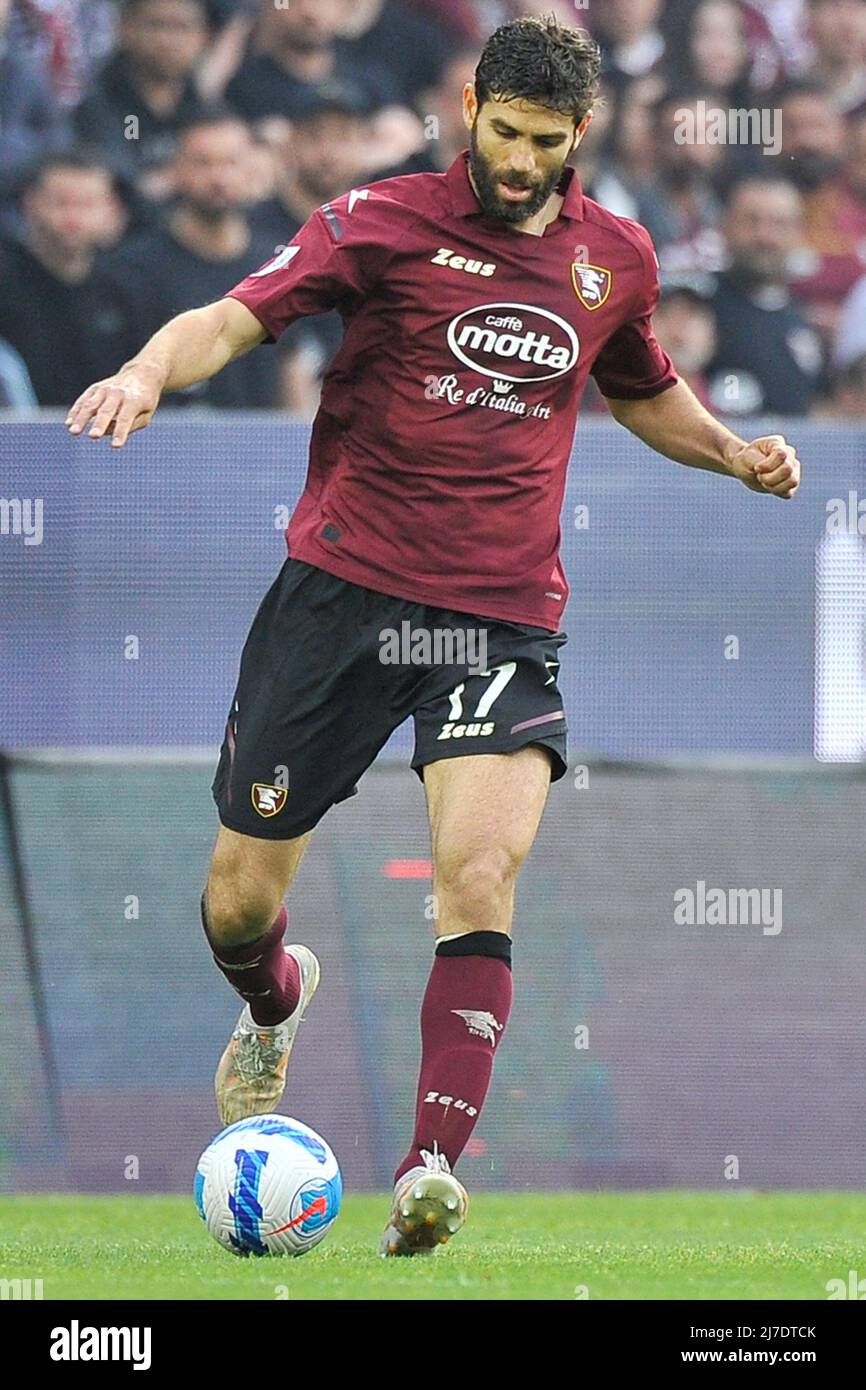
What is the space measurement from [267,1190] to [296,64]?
7.78m

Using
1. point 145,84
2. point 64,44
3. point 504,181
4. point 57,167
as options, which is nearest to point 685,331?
point 145,84

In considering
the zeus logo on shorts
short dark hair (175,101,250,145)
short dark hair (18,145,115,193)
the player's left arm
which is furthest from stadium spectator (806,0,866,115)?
the zeus logo on shorts

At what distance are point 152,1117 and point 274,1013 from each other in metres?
2.52

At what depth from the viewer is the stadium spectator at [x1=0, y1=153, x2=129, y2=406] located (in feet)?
33.4

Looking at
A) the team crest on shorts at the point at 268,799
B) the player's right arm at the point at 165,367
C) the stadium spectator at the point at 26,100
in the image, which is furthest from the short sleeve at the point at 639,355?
the stadium spectator at the point at 26,100

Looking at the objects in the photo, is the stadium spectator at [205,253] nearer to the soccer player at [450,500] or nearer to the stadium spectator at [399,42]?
the stadium spectator at [399,42]

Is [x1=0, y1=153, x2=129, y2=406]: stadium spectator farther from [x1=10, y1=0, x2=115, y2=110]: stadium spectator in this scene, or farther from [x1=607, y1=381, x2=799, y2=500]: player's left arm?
[x1=607, y1=381, x2=799, y2=500]: player's left arm

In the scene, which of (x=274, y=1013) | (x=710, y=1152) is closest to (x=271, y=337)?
(x=274, y=1013)

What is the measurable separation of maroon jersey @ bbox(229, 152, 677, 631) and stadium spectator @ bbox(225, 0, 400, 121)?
615 centimetres

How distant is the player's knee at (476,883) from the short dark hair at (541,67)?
168 cm

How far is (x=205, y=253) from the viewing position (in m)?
10.5

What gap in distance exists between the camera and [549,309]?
210 inches
